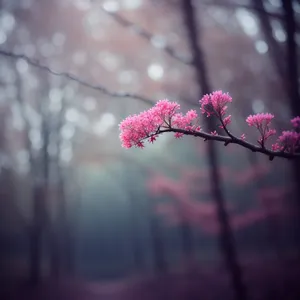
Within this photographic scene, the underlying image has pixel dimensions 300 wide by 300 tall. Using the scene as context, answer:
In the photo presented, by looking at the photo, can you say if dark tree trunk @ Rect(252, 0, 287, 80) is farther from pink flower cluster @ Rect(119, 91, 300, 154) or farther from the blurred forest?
pink flower cluster @ Rect(119, 91, 300, 154)

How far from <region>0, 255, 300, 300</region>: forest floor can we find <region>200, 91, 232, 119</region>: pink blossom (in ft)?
28.9

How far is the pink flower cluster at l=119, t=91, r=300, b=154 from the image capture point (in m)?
2.32

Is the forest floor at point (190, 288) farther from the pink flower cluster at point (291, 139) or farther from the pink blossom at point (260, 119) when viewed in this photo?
the pink blossom at point (260, 119)

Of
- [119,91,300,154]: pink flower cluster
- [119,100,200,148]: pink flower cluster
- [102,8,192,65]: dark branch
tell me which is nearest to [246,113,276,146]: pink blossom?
[119,91,300,154]: pink flower cluster

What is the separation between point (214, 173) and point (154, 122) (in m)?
4.45

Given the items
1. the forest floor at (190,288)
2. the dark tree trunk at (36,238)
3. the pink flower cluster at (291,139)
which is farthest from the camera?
the dark tree trunk at (36,238)

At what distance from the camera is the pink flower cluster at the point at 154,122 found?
2363 mm

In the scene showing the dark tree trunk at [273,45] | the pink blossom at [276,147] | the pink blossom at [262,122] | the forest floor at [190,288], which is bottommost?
the forest floor at [190,288]

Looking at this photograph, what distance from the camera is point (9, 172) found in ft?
71.7

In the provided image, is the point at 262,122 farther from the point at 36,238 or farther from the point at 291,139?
the point at 36,238

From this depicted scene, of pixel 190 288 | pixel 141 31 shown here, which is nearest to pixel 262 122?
pixel 141 31

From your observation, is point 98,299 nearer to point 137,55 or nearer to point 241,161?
point 137,55

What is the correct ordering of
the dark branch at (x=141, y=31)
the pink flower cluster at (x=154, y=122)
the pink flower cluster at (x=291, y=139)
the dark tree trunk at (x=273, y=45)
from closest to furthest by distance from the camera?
the pink flower cluster at (x=291, y=139), the pink flower cluster at (x=154, y=122), the dark branch at (x=141, y=31), the dark tree trunk at (x=273, y=45)

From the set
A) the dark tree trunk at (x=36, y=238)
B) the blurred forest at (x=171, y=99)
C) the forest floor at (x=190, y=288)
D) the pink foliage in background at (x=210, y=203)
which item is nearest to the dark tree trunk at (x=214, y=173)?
the blurred forest at (x=171, y=99)
